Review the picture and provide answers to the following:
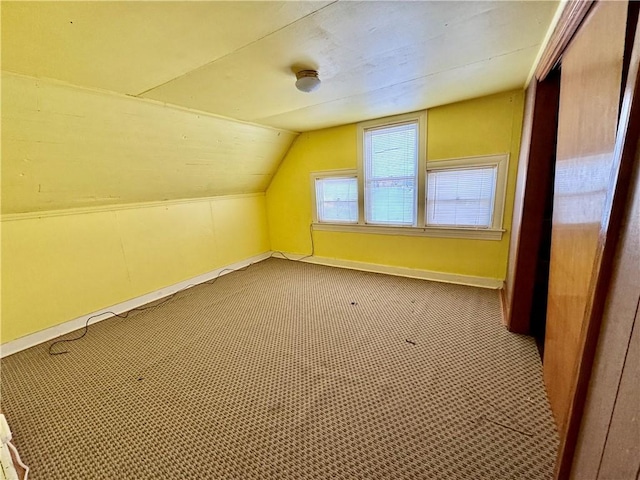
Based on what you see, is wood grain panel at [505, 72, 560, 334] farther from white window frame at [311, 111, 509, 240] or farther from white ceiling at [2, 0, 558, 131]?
white window frame at [311, 111, 509, 240]

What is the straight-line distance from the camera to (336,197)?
3.68m

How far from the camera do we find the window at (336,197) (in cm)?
352

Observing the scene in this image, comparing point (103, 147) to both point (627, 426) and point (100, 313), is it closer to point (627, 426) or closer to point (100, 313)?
point (100, 313)

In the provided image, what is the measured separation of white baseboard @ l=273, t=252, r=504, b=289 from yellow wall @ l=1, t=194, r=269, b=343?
1462 millimetres

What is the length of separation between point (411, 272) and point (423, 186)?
105cm

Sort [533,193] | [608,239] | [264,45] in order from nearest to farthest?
[608,239] → [264,45] → [533,193]

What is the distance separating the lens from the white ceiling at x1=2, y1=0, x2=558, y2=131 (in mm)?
1072

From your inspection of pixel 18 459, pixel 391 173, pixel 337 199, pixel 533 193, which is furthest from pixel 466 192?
pixel 18 459

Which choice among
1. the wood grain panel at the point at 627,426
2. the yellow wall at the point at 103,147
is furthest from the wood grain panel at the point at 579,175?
the yellow wall at the point at 103,147

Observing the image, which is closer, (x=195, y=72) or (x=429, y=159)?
(x=195, y=72)

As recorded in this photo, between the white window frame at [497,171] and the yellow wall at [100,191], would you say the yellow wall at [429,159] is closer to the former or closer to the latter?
the white window frame at [497,171]

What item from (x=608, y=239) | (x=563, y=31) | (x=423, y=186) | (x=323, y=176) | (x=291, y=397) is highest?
(x=563, y=31)

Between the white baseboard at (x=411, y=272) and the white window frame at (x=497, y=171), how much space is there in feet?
1.63

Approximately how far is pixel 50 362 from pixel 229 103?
8.05ft
